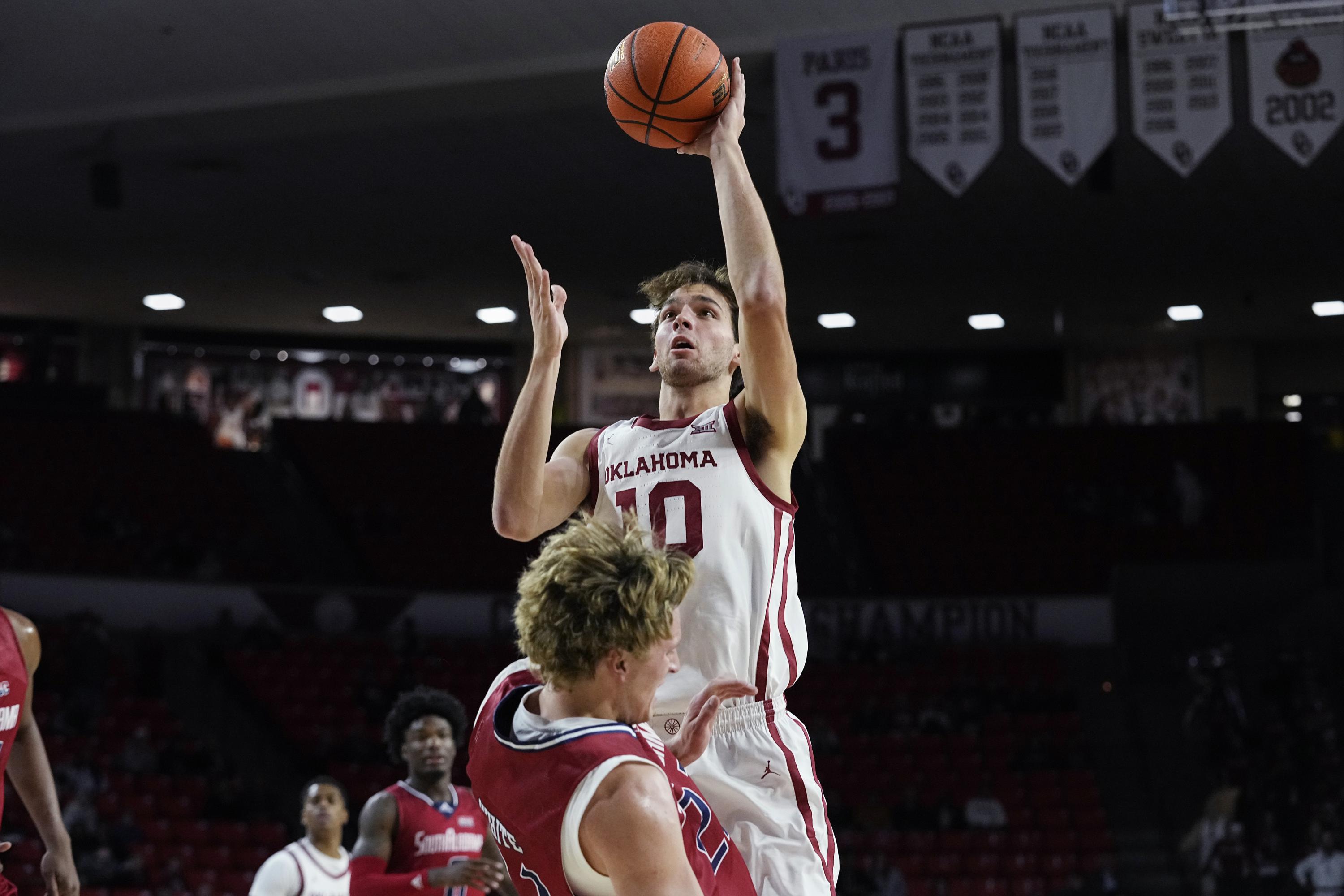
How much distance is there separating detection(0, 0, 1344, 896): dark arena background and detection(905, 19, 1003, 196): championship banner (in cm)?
3

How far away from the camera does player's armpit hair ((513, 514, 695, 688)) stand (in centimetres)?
254

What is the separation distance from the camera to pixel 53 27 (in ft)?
39.3

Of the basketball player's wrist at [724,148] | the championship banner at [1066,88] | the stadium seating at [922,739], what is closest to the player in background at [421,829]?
the basketball player's wrist at [724,148]

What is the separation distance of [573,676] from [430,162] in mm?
13186

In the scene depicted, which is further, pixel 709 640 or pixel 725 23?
pixel 725 23

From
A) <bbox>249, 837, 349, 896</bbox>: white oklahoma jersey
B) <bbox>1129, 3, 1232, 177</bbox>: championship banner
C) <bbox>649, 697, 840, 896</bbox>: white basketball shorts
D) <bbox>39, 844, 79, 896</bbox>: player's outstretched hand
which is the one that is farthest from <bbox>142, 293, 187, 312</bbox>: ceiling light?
<bbox>649, 697, 840, 896</bbox>: white basketball shorts

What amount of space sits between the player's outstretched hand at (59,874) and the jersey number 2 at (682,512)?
2.20 meters

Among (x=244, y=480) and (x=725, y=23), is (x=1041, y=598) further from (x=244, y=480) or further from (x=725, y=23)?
(x=244, y=480)

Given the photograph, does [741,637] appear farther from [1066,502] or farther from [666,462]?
[1066,502]

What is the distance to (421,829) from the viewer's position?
6.17 metres

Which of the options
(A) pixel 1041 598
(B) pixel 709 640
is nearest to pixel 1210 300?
(A) pixel 1041 598

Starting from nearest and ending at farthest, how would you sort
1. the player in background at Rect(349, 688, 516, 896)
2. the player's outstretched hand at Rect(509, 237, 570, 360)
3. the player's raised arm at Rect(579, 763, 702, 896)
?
the player's raised arm at Rect(579, 763, 702, 896)
the player's outstretched hand at Rect(509, 237, 570, 360)
the player in background at Rect(349, 688, 516, 896)

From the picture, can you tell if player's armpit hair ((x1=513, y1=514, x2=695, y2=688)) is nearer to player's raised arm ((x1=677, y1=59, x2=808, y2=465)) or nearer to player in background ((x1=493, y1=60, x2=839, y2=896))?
player in background ((x1=493, y1=60, x2=839, y2=896))

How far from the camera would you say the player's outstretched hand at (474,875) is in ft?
17.5
